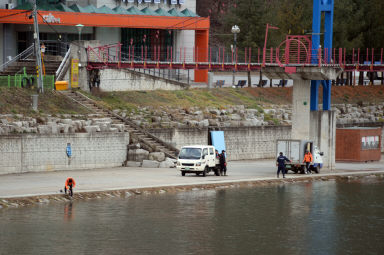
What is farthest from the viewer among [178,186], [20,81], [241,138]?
[241,138]

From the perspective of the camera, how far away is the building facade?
228ft

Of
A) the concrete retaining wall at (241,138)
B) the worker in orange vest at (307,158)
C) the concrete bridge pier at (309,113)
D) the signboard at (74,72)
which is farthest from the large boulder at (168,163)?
the signboard at (74,72)

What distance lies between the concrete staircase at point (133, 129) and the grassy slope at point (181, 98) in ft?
4.30

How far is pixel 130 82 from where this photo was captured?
63406 mm

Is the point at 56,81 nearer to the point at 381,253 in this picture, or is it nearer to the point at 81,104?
the point at 81,104

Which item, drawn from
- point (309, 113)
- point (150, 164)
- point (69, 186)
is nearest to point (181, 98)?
point (150, 164)

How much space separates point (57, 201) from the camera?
118ft

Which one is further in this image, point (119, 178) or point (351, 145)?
point (351, 145)

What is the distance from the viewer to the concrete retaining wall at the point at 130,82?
61094 mm

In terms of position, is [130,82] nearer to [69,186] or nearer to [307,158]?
[307,158]

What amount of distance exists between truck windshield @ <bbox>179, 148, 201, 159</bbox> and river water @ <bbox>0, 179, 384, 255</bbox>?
468cm

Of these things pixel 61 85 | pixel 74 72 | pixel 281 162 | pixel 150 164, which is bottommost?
pixel 150 164

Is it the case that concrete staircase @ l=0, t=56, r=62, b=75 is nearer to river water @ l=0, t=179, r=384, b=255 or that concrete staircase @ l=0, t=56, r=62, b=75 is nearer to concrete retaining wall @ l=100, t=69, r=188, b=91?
concrete retaining wall @ l=100, t=69, r=188, b=91

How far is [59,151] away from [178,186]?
9.36 m
